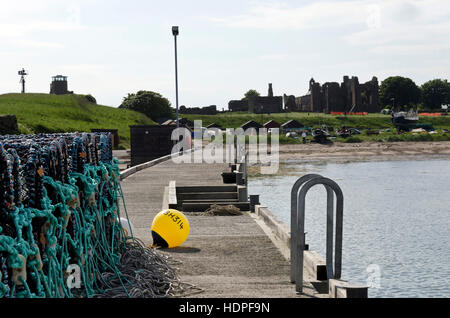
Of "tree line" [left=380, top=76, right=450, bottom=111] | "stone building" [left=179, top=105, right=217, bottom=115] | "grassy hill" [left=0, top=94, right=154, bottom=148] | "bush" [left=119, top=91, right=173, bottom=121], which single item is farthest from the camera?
"tree line" [left=380, top=76, right=450, bottom=111]

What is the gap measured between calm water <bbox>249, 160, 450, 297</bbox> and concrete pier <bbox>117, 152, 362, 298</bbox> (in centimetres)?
647

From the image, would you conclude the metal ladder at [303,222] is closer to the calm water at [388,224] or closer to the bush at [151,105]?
the calm water at [388,224]

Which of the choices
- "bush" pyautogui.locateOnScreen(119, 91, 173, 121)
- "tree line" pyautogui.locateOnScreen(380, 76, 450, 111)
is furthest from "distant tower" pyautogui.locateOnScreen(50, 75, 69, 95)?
"tree line" pyautogui.locateOnScreen(380, 76, 450, 111)

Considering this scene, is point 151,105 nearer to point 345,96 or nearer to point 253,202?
point 345,96

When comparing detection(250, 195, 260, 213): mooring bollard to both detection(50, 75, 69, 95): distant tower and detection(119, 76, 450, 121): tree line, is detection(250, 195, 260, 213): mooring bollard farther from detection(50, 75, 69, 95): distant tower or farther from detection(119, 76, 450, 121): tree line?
detection(50, 75, 69, 95): distant tower

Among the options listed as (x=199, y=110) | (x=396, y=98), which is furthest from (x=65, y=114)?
(x=396, y=98)

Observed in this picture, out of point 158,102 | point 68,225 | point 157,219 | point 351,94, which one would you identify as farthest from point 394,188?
point 351,94

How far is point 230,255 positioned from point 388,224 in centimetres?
2267

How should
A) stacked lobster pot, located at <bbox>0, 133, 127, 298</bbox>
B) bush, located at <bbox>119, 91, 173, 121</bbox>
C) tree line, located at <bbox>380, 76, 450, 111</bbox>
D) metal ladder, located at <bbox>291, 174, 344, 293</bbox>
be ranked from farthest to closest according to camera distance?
tree line, located at <bbox>380, 76, 450, 111</bbox>, bush, located at <bbox>119, 91, 173, 121</bbox>, metal ladder, located at <bbox>291, 174, 344, 293</bbox>, stacked lobster pot, located at <bbox>0, 133, 127, 298</bbox>

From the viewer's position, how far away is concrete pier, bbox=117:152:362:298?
9.31 m

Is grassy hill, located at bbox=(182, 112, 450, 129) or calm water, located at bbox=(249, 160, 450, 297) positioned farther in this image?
grassy hill, located at bbox=(182, 112, 450, 129)

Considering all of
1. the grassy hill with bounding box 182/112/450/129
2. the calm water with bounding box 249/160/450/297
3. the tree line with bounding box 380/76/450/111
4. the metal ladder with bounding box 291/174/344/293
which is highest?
the tree line with bounding box 380/76/450/111

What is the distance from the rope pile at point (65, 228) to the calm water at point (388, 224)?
12379 millimetres

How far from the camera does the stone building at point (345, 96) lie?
164m
